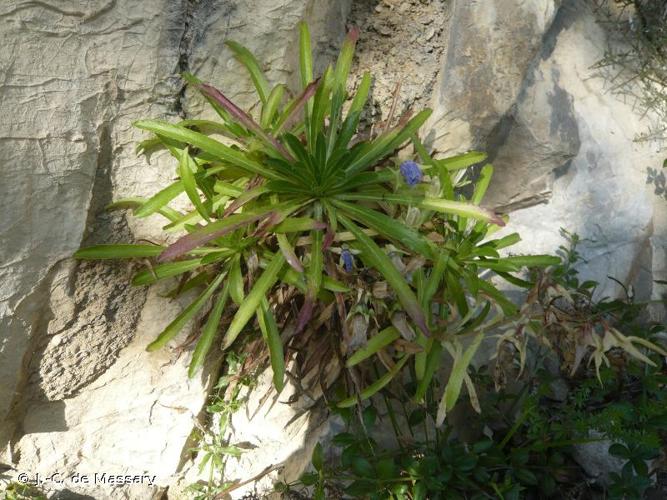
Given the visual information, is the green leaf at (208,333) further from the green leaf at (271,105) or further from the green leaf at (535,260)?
the green leaf at (535,260)

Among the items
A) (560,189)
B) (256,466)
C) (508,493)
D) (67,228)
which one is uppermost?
(67,228)

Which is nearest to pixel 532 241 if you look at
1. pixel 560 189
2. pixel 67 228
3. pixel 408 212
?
pixel 560 189

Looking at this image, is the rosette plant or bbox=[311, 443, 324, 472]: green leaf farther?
bbox=[311, 443, 324, 472]: green leaf

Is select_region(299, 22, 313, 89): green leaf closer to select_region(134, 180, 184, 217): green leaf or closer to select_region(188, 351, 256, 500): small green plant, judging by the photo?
select_region(134, 180, 184, 217): green leaf

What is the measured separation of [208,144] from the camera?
6.63 ft

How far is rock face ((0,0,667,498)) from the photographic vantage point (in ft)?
6.34

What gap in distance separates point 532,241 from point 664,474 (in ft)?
3.47

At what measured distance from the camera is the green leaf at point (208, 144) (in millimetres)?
1979

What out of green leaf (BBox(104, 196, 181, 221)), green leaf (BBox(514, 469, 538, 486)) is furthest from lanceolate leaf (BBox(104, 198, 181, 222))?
green leaf (BBox(514, 469, 538, 486))

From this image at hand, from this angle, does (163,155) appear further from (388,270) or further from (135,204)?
(388,270)

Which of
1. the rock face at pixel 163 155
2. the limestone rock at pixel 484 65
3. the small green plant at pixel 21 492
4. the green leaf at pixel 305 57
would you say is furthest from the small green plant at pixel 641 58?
the small green plant at pixel 21 492

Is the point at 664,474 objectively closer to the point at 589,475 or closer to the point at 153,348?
the point at 589,475

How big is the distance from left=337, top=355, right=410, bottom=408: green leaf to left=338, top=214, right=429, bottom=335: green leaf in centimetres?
20

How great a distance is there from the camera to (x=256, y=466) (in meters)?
2.50
